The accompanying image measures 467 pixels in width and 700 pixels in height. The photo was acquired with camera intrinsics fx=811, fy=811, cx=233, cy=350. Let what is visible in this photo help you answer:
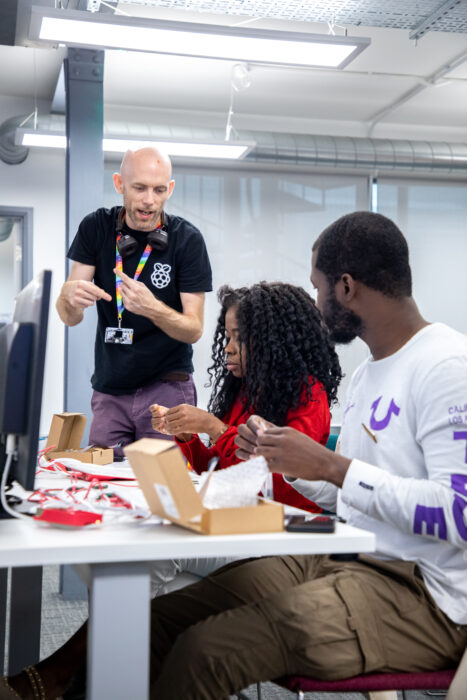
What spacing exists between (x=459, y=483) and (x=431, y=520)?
3.0 inches

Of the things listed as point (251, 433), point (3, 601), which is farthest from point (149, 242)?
point (251, 433)

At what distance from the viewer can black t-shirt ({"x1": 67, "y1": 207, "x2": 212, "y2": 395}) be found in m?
2.71

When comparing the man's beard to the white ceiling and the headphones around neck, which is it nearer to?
the headphones around neck

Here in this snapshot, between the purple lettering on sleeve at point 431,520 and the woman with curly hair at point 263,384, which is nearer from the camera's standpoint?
the purple lettering on sleeve at point 431,520

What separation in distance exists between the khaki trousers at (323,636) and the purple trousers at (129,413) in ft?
4.19

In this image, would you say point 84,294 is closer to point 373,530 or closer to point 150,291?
point 150,291

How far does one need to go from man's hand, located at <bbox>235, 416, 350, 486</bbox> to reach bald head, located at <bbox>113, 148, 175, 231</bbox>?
1485 mm

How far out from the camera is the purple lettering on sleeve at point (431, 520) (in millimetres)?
1326

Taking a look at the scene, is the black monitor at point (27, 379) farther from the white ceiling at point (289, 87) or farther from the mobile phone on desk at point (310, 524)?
the white ceiling at point (289, 87)

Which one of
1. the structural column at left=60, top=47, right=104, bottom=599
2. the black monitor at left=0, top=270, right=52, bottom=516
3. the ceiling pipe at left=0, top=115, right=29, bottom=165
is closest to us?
the black monitor at left=0, top=270, right=52, bottom=516

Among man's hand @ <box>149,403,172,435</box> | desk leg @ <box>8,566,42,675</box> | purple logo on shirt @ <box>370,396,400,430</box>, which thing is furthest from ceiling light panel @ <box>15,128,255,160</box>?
purple logo on shirt @ <box>370,396,400,430</box>

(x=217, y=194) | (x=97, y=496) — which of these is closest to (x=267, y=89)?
(x=217, y=194)

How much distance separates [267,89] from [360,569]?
565 cm

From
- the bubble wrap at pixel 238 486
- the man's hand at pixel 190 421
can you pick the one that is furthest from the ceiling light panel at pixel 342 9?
the bubble wrap at pixel 238 486
